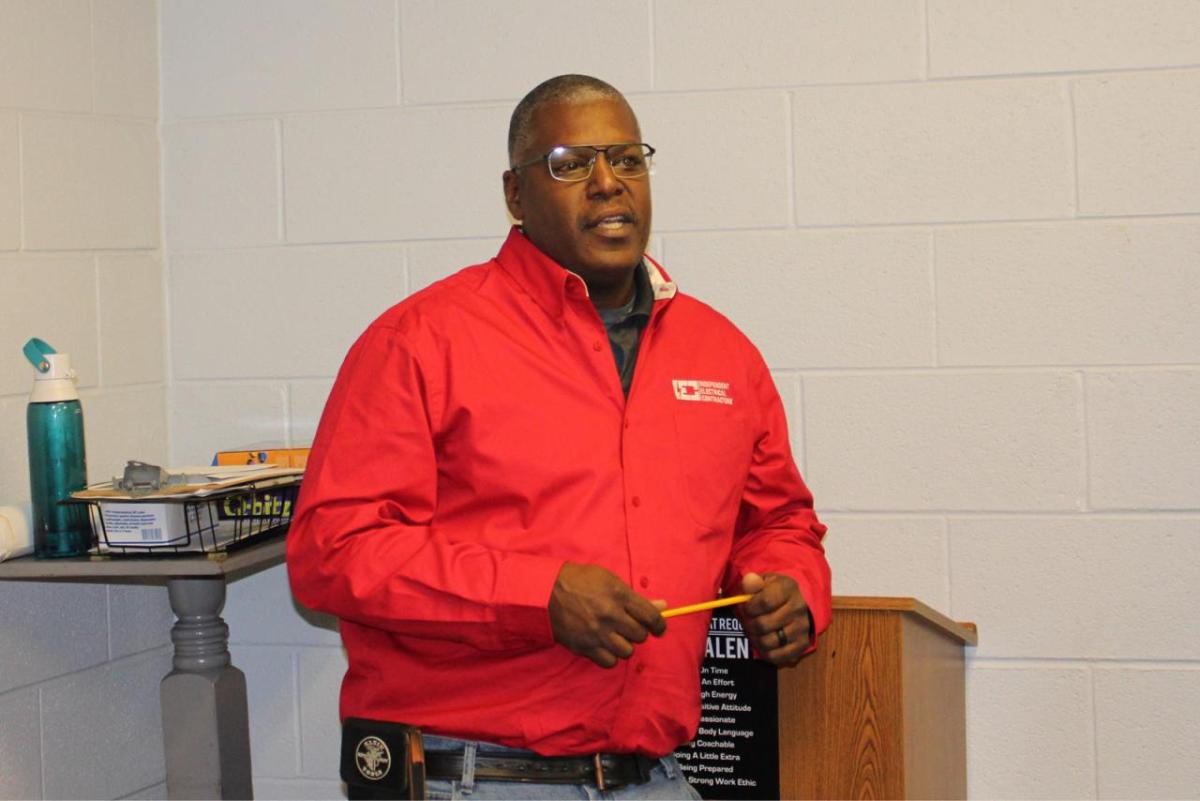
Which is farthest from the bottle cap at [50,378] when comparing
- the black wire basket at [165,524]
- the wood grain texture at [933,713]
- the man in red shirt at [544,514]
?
the wood grain texture at [933,713]

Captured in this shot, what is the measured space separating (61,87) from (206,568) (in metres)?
1.10

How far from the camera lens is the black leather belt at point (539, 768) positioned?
1777 mm

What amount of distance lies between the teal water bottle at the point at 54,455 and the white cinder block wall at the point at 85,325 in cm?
26

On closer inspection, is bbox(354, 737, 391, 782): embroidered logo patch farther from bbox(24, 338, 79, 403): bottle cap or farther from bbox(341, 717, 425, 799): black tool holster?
bbox(24, 338, 79, 403): bottle cap

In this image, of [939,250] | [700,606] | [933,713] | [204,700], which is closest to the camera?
[700,606]

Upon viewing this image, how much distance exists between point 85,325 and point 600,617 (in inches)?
59.7

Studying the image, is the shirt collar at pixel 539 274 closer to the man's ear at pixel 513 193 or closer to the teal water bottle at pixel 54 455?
the man's ear at pixel 513 193

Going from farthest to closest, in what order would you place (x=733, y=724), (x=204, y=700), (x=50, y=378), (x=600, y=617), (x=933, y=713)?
1. (x=204, y=700)
2. (x=933, y=713)
3. (x=50, y=378)
4. (x=733, y=724)
5. (x=600, y=617)

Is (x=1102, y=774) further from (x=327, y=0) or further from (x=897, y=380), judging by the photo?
(x=327, y=0)

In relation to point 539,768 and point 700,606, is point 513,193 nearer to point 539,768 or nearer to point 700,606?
point 700,606

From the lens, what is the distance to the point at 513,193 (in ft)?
6.90

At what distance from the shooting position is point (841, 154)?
105 inches

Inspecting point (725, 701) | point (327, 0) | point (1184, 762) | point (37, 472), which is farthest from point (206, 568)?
point (1184, 762)

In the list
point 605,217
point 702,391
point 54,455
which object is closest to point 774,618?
point 702,391
